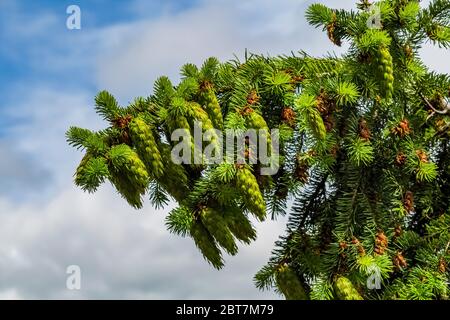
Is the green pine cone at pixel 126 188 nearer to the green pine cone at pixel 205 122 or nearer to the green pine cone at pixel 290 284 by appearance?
the green pine cone at pixel 205 122

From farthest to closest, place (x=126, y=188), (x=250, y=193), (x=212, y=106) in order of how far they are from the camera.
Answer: (x=212, y=106) < (x=126, y=188) < (x=250, y=193)

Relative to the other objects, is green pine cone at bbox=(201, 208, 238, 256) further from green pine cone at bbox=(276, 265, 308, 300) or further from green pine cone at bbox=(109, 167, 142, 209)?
green pine cone at bbox=(276, 265, 308, 300)

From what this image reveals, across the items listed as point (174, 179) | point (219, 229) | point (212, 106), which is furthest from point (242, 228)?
point (212, 106)

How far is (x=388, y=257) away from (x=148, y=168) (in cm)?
75

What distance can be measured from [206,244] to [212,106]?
40cm

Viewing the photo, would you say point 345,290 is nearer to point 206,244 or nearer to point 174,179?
point 206,244

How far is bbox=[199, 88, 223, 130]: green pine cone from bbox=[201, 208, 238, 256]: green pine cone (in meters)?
0.26

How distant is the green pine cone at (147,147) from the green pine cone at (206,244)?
18cm

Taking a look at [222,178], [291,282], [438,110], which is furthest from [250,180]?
[438,110]

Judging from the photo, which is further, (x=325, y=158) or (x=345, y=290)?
(x=325, y=158)

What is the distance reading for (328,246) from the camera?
2.55m

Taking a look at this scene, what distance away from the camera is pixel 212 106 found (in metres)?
2.36
